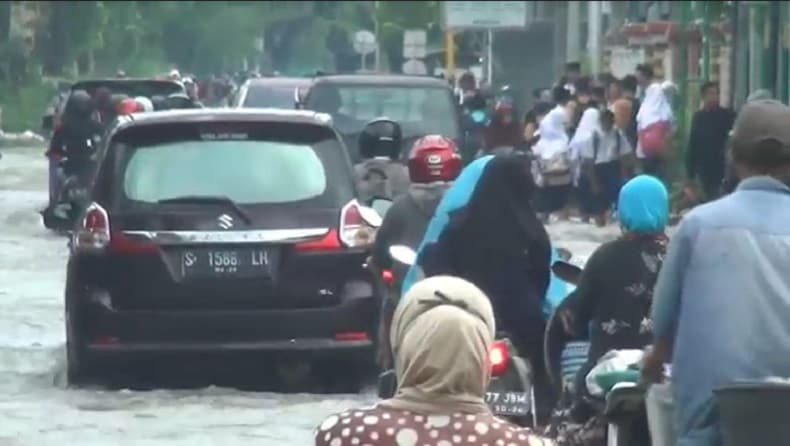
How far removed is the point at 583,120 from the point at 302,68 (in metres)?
76.8

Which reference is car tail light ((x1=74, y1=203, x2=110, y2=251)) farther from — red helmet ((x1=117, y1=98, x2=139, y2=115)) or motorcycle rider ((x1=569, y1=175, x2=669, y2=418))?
red helmet ((x1=117, y1=98, x2=139, y2=115))

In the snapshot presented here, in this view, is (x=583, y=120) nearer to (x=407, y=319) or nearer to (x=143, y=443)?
(x=143, y=443)

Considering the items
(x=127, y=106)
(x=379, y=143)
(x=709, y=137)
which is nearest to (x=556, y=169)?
(x=709, y=137)

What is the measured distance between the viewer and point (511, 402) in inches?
344

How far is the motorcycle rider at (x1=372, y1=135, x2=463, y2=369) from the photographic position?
10.9 meters

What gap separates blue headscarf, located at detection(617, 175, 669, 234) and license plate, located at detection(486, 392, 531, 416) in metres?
0.68

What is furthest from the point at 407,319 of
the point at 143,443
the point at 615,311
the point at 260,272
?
the point at 260,272

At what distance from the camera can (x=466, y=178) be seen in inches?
372

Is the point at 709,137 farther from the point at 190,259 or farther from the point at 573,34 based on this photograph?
the point at 573,34

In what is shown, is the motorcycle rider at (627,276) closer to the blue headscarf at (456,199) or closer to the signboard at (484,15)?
the blue headscarf at (456,199)

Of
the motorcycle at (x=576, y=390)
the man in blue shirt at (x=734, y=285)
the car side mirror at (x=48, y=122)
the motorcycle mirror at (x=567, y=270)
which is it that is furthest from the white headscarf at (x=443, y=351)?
the car side mirror at (x=48, y=122)

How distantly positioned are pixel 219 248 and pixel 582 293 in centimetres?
488

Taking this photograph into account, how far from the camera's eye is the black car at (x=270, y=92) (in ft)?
95.2

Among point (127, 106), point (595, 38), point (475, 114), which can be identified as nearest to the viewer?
point (127, 106)
